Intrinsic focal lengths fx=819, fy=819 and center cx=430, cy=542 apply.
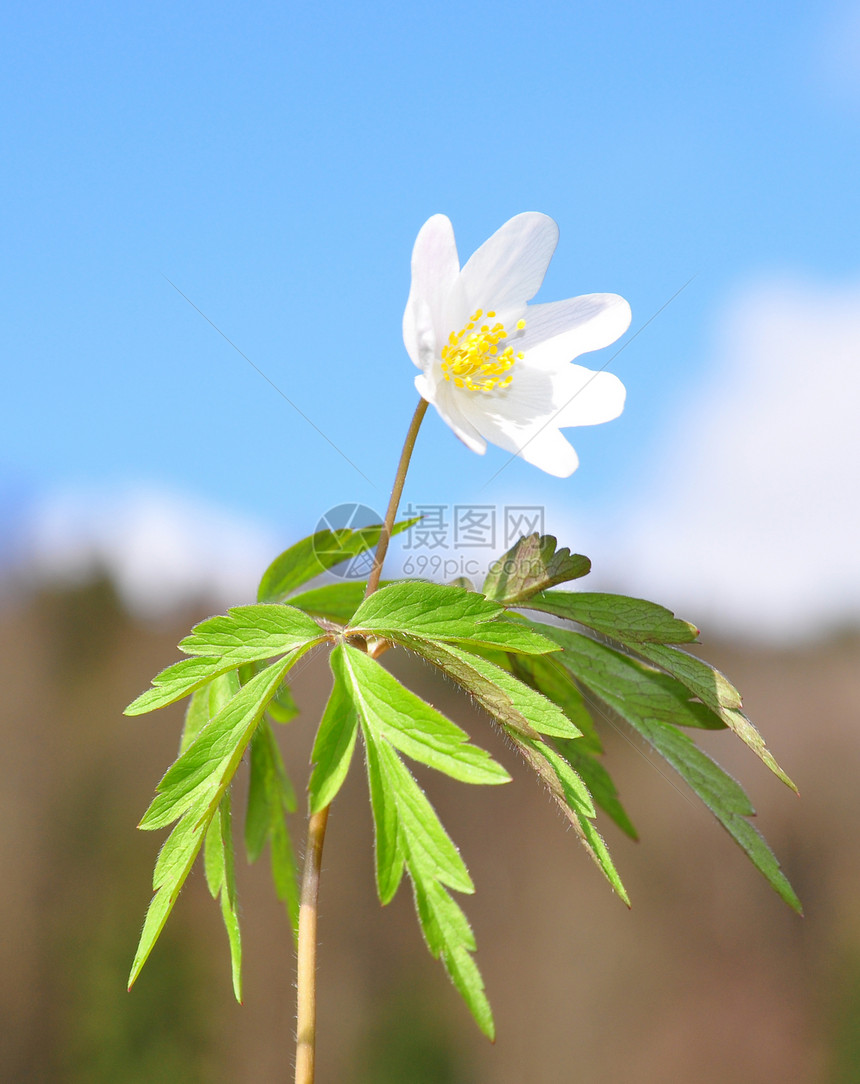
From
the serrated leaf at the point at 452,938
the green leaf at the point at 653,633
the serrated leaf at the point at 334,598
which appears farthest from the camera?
the serrated leaf at the point at 334,598

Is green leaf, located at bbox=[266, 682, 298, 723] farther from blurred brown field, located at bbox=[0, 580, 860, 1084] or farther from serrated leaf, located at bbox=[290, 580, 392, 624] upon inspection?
blurred brown field, located at bbox=[0, 580, 860, 1084]

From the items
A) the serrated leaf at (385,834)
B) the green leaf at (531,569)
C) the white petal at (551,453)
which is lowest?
the serrated leaf at (385,834)

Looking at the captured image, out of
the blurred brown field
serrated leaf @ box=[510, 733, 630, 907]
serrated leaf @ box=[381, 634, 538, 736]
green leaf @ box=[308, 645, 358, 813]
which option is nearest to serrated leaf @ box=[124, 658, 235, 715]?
green leaf @ box=[308, 645, 358, 813]

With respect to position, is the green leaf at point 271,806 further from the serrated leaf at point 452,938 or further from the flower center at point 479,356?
the flower center at point 479,356

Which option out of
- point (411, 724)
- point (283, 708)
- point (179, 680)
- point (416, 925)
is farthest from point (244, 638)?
point (416, 925)

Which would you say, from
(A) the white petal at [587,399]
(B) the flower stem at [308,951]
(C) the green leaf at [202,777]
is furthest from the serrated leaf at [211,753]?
(A) the white petal at [587,399]
